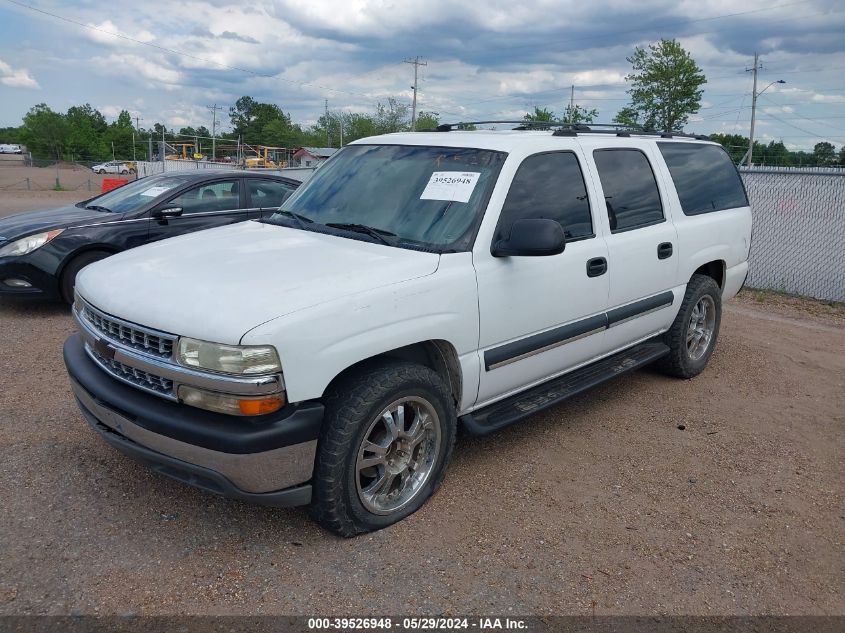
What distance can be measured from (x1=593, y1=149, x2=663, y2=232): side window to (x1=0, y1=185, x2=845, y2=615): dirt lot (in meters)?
1.42

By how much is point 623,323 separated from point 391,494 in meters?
2.15

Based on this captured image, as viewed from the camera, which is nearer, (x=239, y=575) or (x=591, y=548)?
(x=239, y=575)

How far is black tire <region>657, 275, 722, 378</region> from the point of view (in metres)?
5.50

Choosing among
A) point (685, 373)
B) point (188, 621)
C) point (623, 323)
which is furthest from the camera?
point (685, 373)

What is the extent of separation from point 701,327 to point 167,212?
209 inches

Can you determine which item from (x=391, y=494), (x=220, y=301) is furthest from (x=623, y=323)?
(x=220, y=301)

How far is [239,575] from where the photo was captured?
9.88 feet

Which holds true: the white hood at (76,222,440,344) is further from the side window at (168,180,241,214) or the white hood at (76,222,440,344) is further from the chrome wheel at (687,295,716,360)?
the side window at (168,180,241,214)

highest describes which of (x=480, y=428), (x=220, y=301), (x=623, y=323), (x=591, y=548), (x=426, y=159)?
(x=426, y=159)

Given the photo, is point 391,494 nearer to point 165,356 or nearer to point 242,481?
point 242,481

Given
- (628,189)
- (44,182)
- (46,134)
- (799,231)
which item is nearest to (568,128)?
(628,189)

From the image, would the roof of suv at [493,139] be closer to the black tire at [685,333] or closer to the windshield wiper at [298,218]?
the windshield wiper at [298,218]

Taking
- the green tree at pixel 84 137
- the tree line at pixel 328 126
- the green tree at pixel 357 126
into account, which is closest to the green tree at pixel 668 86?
the tree line at pixel 328 126

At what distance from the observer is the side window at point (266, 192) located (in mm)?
8280
